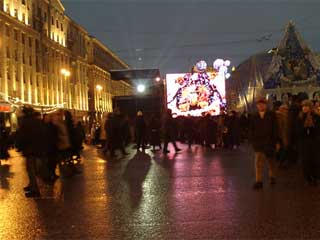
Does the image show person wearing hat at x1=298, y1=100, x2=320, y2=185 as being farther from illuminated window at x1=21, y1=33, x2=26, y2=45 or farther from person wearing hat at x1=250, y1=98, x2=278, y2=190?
illuminated window at x1=21, y1=33, x2=26, y2=45

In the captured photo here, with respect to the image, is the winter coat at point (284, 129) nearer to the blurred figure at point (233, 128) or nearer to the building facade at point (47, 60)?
the blurred figure at point (233, 128)

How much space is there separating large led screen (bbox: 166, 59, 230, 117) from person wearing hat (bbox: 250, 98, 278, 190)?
64.1ft

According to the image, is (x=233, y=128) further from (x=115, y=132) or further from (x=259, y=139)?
(x=259, y=139)

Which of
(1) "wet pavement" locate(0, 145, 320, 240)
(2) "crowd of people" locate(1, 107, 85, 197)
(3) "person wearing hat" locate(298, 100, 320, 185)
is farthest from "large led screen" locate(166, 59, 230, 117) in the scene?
(3) "person wearing hat" locate(298, 100, 320, 185)

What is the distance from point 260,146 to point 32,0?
63.4 metres

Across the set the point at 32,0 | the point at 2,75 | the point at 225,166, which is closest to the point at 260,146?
the point at 225,166

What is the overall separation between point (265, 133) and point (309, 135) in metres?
0.91

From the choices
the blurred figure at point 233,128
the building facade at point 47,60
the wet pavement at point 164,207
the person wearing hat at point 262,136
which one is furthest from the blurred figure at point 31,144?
the building facade at point 47,60

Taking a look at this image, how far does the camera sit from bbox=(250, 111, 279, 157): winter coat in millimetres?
10938

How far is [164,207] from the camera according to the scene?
29.5 ft

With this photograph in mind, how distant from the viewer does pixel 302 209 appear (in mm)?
8438

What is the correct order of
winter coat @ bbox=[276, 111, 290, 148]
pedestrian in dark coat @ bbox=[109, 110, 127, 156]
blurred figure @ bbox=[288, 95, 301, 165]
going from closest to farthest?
blurred figure @ bbox=[288, 95, 301, 165]
winter coat @ bbox=[276, 111, 290, 148]
pedestrian in dark coat @ bbox=[109, 110, 127, 156]

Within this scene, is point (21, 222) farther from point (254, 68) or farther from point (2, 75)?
point (2, 75)

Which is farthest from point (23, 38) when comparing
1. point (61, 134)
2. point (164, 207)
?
point (164, 207)
